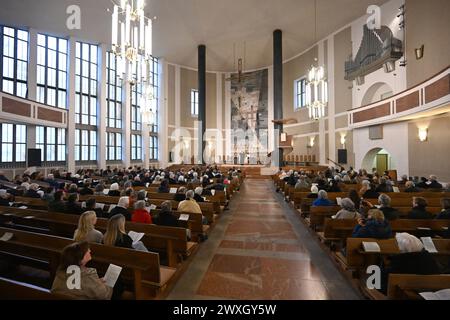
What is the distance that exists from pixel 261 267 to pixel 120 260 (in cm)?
198

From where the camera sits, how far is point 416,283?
1928 millimetres

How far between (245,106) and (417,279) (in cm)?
2187

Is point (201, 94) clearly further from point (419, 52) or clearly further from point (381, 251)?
point (381, 251)

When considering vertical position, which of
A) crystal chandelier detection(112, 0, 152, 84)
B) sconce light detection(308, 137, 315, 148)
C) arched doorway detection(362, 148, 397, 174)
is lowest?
arched doorway detection(362, 148, 397, 174)

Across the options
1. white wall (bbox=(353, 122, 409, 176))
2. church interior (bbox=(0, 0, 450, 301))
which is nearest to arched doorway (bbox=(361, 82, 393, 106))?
church interior (bbox=(0, 0, 450, 301))

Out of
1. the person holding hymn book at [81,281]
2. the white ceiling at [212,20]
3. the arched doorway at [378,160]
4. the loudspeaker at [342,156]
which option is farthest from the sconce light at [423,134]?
the person holding hymn book at [81,281]

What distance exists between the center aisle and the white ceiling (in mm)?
10681

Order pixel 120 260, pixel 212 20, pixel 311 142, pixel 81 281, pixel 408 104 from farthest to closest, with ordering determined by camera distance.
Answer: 1. pixel 311 142
2. pixel 212 20
3. pixel 408 104
4. pixel 120 260
5. pixel 81 281

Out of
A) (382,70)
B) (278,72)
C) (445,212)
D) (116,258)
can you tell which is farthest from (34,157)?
(382,70)

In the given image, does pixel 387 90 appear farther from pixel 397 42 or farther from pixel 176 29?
pixel 176 29

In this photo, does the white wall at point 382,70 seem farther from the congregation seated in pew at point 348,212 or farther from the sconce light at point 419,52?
the congregation seated in pew at point 348,212

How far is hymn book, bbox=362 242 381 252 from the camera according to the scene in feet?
8.45

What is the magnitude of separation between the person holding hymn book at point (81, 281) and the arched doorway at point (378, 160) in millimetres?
13439

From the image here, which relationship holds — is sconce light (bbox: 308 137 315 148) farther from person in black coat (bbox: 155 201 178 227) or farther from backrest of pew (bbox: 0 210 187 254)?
backrest of pew (bbox: 0 210 187 254)
